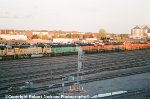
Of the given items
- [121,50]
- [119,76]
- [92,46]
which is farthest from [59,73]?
[121,50]

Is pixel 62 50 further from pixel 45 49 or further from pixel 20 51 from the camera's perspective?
pixel 20 51

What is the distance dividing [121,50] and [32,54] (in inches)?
1128

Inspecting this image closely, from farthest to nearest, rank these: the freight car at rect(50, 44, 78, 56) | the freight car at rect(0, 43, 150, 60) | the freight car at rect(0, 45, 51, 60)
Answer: the freight car at rect(50, 44, 78, 56) < the freight car at rect(0, 43, 150, 60) < the freight car at rect(0, 45, 51, 60)

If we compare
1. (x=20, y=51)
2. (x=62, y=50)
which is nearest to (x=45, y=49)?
(x=62, y=50)

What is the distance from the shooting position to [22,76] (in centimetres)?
3428

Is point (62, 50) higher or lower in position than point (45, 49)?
lower

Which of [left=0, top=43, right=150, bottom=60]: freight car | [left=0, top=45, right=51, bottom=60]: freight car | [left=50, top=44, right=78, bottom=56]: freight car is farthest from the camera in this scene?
[left=50, top=44, right=78, bottom=56]: freight car

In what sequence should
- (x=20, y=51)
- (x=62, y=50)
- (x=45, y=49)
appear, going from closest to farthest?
(x=20, y=51) < (x=45, y=49) < (x=62, y=50)

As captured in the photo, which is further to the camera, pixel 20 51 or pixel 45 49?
pixel 45 49

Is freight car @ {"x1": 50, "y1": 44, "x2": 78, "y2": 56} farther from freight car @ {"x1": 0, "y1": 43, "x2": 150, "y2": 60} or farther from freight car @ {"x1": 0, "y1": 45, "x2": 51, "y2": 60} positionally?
freight car @ {"x1": 0, "y1": 45, "x2": 51, "y2": 60}

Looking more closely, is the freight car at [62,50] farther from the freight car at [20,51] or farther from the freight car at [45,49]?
the freight car at [20,51]

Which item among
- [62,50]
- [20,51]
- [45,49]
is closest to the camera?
[20,51]

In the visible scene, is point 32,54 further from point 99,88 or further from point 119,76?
point 99,88

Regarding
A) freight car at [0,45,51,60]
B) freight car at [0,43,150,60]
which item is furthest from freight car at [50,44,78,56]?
freight car at [0,45,51,60]
